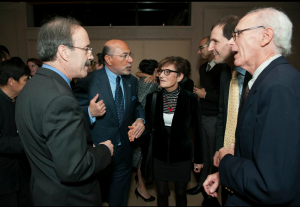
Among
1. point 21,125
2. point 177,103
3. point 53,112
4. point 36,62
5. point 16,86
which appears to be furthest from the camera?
point 36,62

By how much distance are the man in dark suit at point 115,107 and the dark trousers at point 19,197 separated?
0.89 metres

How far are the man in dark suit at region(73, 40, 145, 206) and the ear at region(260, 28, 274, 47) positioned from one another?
145 cm

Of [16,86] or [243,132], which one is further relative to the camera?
[16,86]

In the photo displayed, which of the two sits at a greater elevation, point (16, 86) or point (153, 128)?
point (16, 86)

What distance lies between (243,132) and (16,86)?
7.08ft

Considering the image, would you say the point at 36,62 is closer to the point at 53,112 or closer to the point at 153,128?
the point at 153,128

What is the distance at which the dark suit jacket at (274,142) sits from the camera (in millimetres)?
845

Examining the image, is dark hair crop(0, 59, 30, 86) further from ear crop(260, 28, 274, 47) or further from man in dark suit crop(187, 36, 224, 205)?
man in dark suit crop(187, 36, 224, 205)

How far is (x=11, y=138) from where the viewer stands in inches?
71.5

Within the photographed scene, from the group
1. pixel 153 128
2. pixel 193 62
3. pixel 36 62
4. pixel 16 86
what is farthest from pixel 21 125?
pixel 193 62

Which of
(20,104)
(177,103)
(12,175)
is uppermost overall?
(20,104)

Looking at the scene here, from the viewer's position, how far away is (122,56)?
238 centimetres

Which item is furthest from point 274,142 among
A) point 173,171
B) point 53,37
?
point 173,171

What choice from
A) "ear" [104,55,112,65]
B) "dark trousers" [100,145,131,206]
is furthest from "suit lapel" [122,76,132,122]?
"dark trousers" [100,145,131,206]
